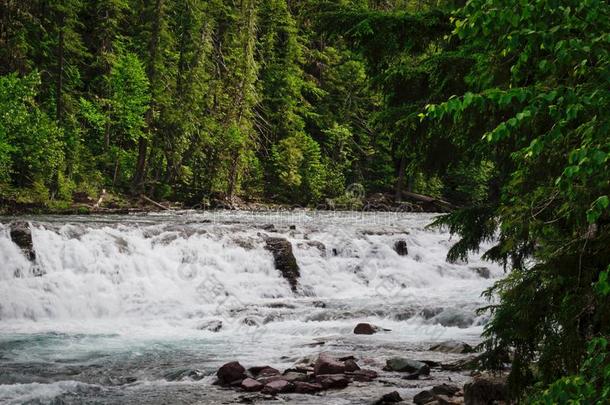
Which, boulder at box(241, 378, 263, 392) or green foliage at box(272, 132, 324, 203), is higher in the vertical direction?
green foliage at box(272, 132, 324, 203)

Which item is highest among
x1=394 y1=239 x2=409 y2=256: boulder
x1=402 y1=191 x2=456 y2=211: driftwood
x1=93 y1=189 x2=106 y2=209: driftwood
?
x1=402 y1=191 x2=456 y2=211: driftwood

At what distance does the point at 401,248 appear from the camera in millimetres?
22500

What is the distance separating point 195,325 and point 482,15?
1276 cm

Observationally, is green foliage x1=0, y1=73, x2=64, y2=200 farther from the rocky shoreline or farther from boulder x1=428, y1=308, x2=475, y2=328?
the rocky shoreline

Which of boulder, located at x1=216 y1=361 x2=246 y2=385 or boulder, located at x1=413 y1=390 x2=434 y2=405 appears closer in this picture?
boulder, located at x1=413 y1=390 x2=434 y2=405

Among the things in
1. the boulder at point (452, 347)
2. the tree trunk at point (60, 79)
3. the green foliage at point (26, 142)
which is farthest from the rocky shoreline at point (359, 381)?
the tree trunk at point (60, 79)

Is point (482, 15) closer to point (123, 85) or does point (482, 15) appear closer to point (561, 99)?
point (561, 99)

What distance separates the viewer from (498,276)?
71.0 feet

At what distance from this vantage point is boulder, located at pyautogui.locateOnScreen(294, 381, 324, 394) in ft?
28.3

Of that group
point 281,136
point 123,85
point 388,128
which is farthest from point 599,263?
point 281,136

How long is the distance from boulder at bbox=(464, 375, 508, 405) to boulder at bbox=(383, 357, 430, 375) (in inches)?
88.3

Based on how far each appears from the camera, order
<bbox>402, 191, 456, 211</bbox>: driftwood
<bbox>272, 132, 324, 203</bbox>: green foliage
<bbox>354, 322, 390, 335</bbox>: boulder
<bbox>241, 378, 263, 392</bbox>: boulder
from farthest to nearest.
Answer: <bbox>402, 191, 456, 211</bbox>: driftwood → <bbox>272, 132, 324, 203</bbox>: green foliage → <bbox>354, 322, 390, 335</bbox>: boulder → <bbox>241, 378, 263, 392</bbox>: boulder

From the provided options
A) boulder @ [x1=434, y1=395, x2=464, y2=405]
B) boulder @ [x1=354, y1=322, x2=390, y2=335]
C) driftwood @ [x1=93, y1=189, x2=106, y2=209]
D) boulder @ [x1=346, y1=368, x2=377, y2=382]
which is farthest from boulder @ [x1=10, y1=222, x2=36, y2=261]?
boulder @ [x1=434, y1=395, x2=464, y2=405]

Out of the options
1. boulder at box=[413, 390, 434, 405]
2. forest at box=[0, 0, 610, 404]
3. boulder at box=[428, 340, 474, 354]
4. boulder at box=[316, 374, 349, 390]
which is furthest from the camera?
boulder at box=[428, 340, 474, 354]
